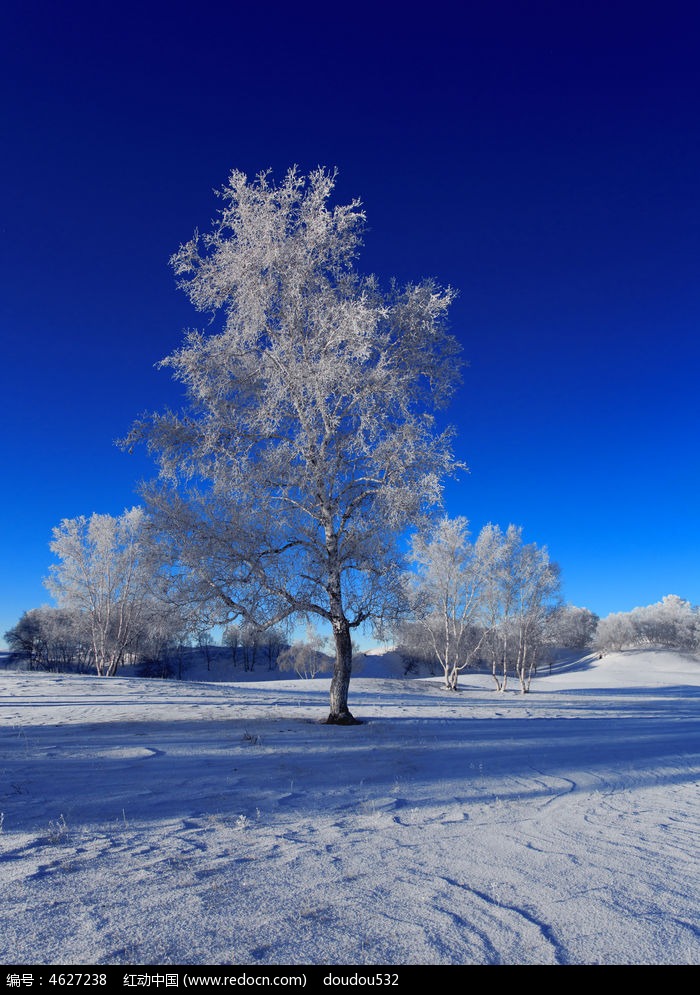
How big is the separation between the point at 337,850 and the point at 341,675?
8599 millimetres

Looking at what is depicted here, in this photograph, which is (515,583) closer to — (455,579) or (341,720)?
(455,579)

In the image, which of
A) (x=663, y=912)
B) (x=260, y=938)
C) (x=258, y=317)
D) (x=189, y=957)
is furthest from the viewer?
(x=258, y=317)

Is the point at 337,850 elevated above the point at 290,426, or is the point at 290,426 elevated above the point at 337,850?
the point at 290,426

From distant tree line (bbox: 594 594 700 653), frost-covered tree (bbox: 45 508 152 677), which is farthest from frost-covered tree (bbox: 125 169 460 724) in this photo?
distant tree line (bbox: 594 594 700 653)

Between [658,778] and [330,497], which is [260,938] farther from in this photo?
[330,497]

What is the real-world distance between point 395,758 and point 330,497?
596cm

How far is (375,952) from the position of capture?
2.58m

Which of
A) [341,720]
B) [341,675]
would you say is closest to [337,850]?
[341,720]

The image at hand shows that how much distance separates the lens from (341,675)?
12.6m

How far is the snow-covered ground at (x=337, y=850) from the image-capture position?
8.80 ft

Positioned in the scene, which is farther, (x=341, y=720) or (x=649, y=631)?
(x=649, y=631)

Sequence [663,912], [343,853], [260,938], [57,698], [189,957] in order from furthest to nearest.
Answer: [57,698]
[343,853]
[663,912]
[260,938]
[189,957]

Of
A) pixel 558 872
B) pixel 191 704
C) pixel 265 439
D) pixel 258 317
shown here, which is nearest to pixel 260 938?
pixel 558 872

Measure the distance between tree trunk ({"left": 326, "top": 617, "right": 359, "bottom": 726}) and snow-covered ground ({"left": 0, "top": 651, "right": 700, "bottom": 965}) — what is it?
7.14ft
